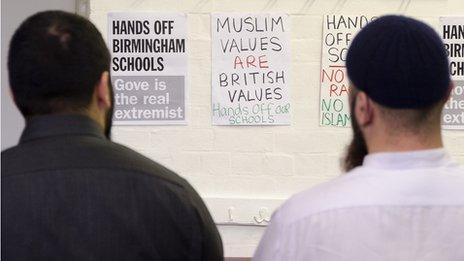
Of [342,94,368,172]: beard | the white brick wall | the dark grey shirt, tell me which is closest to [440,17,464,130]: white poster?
the white brick wall

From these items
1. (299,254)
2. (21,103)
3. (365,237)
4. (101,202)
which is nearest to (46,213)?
(101,202)

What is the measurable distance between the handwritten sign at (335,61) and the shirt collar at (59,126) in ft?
7.22

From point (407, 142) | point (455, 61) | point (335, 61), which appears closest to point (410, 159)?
point (407, 142)

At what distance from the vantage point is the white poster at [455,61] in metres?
3.79

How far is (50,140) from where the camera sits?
5.74 ft

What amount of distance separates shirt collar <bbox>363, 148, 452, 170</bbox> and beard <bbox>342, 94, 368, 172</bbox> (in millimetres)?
116

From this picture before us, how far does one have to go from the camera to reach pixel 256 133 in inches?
151

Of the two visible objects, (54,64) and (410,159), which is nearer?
(410,159)

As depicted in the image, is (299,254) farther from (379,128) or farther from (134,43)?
(134,43)

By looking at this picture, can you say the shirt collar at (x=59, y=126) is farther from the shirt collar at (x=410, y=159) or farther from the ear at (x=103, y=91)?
the shirt collar at (x=410, y=159)

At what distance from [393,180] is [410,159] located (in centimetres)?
6

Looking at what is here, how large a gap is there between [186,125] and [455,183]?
2338 mm

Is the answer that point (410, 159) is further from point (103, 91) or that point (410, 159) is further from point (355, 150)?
point (103, 91)

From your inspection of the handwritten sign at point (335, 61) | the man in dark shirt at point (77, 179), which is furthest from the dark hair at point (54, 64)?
the handwritten sign at point (335, 61)
